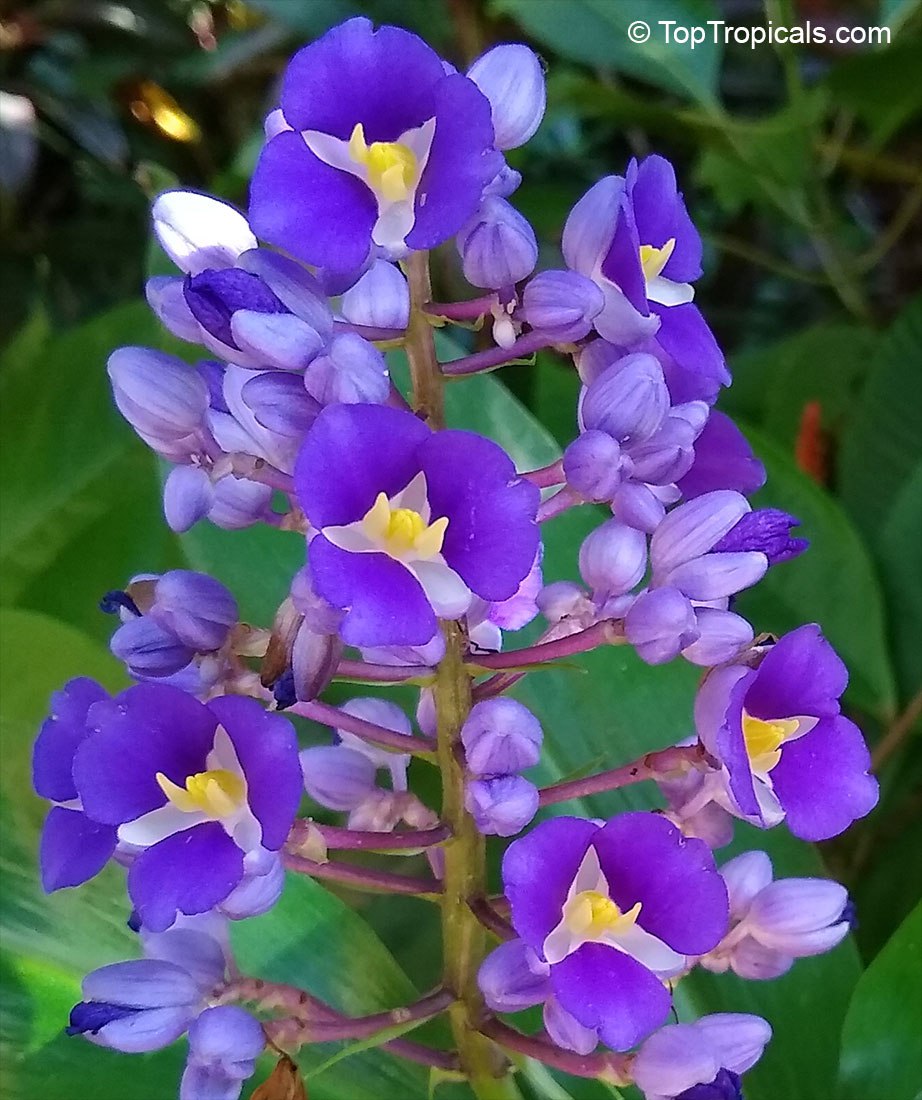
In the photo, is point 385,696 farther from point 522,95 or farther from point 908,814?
point 908,814

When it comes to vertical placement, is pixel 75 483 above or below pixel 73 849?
below

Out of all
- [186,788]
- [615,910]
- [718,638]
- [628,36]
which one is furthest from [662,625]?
[628,36]

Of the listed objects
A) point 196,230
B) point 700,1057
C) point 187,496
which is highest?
point 196,230

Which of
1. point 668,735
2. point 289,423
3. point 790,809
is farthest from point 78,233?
point 790,809

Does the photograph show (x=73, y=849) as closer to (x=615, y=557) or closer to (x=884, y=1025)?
(x=615, y=557)

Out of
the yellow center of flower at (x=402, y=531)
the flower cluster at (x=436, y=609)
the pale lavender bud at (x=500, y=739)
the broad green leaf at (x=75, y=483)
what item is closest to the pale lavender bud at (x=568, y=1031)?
the flower cluster at (x=436, y=609)

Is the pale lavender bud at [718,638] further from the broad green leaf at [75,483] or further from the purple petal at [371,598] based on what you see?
the broad green leaf at [75,483]

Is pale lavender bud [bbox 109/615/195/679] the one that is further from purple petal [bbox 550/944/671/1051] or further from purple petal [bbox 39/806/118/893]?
purple petal [bbox 550/944/671/1051]

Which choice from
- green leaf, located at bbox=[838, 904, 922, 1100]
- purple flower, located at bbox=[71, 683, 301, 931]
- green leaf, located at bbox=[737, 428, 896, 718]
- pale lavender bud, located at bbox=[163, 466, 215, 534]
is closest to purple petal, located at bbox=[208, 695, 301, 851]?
purple flower, located at bbox=[71, 683, 301, 931]
